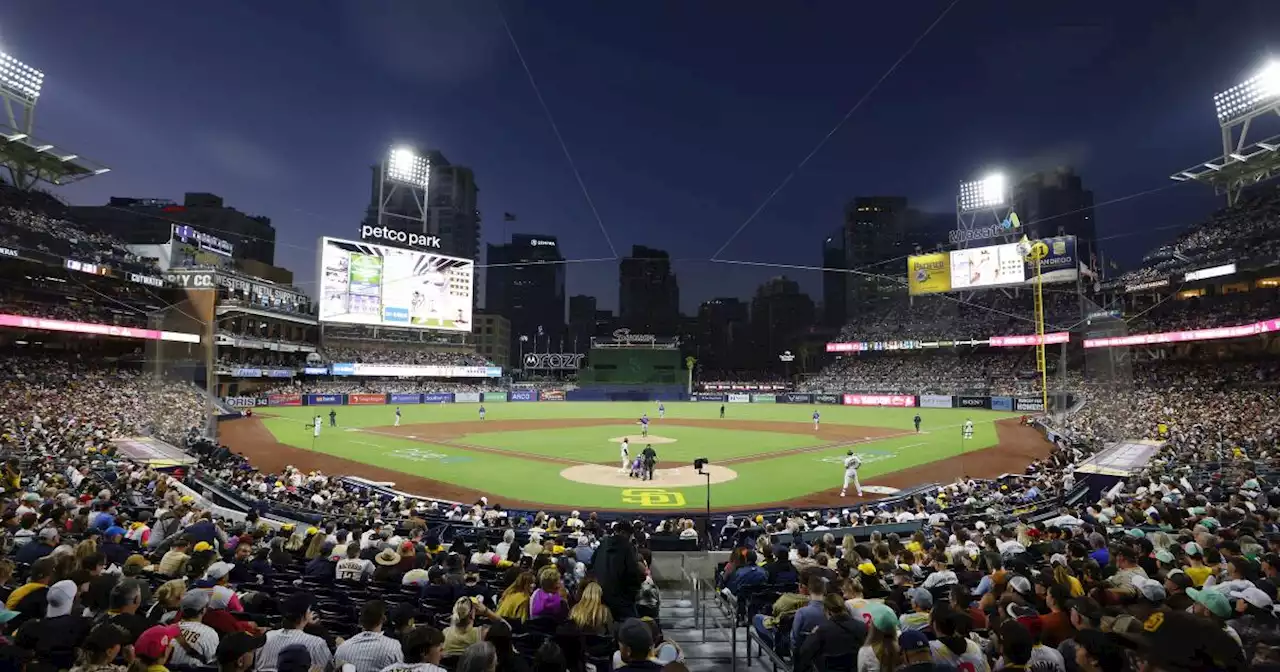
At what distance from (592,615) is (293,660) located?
2333mm

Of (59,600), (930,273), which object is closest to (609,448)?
(59,600)

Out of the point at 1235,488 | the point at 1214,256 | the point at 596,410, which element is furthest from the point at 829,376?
→ the point at 1235,488

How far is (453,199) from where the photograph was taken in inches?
7387

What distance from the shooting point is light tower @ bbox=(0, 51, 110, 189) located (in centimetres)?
4641

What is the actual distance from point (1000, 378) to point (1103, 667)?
72.0 meters

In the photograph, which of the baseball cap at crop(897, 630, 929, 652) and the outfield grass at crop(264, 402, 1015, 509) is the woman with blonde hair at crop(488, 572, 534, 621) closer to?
the baseball cap at crop(897, 630, 929, 652)

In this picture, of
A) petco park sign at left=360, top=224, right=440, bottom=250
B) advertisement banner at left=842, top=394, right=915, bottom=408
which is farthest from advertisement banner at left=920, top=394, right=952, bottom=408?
petco park sign at left=360, top=224, right=440, bottom=250

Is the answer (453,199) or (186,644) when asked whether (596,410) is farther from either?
(453,199)

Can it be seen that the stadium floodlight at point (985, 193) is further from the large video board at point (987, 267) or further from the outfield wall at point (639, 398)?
the outfield wall at point (639, 398)

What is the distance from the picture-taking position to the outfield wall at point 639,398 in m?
57.7

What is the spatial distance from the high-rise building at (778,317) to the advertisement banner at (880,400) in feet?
236

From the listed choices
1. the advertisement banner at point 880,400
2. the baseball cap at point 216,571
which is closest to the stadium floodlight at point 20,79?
the baseball cap at point 216,571

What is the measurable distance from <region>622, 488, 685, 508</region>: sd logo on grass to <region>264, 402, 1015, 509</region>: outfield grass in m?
0.16

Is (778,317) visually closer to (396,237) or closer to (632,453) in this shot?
(396,237)
